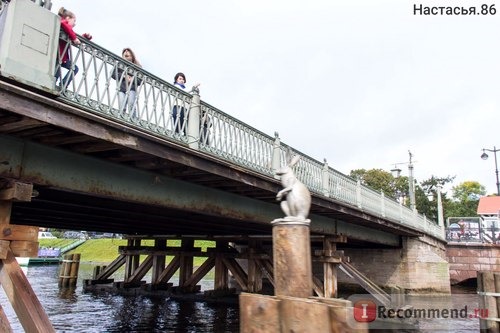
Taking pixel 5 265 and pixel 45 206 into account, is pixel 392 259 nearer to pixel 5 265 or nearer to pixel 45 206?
pixel 45 206

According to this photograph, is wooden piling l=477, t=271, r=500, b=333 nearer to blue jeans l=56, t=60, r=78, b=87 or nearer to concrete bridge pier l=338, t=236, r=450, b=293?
blue jeans l=56, t=60, r=78, b=87

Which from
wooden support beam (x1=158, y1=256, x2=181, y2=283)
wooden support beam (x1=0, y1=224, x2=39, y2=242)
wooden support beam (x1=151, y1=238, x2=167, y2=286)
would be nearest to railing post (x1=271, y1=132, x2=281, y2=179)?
wooden support beam (x1=0, y1=224, x2=39, y2=242)

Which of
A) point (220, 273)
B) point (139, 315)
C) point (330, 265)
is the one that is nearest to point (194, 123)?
point (139, 315)

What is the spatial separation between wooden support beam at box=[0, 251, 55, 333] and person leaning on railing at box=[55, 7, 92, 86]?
2607 millimetres

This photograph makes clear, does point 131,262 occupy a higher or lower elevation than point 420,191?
lower

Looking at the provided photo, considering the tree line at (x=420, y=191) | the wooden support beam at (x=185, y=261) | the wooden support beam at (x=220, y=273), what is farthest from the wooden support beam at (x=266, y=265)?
the tree line at (x=420, y=191)

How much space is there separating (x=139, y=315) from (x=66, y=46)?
1129cm

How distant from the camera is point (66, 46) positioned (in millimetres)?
5957

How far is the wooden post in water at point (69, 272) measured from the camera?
23156 mm

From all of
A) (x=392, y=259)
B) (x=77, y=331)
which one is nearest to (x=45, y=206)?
(x=77, y=331)

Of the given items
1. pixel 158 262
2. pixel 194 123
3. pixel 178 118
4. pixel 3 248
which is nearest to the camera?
Result: pixel 3 248

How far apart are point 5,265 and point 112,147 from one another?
222 centimetres

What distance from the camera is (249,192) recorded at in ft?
34.6

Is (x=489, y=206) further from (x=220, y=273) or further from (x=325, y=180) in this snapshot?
(x=325, y=180)
